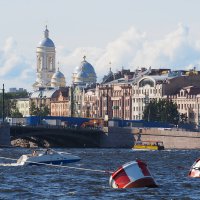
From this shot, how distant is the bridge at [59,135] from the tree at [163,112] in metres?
27.5

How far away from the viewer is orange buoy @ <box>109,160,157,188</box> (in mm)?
66250

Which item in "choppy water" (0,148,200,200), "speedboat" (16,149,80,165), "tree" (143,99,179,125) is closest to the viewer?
"choppy water" (0,148,200,200)

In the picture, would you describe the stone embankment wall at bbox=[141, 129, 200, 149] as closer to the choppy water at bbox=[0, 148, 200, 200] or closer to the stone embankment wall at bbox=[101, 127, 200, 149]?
the stone embankment wall at bbox=[101, 127, 200, 149]

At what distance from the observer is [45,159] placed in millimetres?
95375

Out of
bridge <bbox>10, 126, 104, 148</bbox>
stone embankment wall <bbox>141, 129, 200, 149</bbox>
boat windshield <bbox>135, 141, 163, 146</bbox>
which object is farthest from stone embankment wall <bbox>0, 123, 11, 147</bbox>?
stone embankment wall <bbox>141, 129, 200, 149</bbox>

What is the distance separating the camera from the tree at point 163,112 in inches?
7584

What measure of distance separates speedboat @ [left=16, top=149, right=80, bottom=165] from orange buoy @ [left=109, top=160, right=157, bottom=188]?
27273 millimetres

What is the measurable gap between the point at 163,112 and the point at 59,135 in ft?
117

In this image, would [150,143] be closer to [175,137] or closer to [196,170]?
[175,137]

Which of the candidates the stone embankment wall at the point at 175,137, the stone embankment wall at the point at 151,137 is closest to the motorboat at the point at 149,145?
the stone embankment wall at the point at 175,137

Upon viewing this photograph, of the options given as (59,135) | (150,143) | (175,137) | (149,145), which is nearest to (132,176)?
(149,145)

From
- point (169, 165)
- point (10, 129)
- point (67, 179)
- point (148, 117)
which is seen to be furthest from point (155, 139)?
point (67, 179)

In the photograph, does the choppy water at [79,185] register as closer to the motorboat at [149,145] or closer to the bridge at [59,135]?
the motorboat at [149,145]

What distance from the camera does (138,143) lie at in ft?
503
